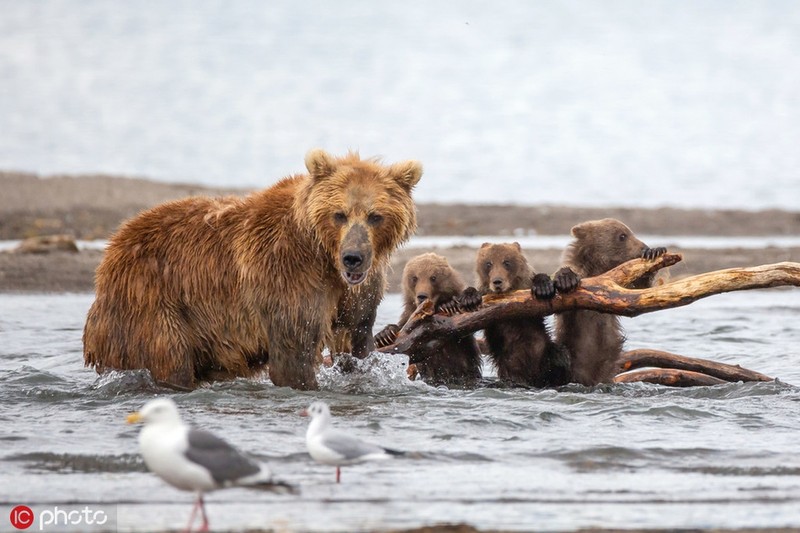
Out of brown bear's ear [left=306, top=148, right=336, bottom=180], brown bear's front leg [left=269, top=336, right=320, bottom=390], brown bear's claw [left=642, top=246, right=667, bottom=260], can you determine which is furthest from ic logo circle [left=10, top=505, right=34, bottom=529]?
brown bear's claw [left=642, top=246, right=667, bottom=260]

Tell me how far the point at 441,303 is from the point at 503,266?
693 millimetres

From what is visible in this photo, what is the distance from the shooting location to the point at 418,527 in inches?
239

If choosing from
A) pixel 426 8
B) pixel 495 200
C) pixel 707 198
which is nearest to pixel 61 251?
pixel 495 200

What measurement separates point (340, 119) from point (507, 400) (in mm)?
35147

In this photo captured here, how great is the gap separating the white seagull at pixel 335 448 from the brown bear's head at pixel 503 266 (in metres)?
3.19

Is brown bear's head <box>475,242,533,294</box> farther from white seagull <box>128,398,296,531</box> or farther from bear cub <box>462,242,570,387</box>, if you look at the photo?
white seagull <box>128,398,296,531</box>

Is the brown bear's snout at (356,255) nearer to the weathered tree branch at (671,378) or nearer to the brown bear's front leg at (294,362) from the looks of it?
the brown bear's front leg at (294,362)

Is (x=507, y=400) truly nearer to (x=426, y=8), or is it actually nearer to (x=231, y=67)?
(x=231, y=67)

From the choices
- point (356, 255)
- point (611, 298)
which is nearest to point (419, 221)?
point (611, 298)

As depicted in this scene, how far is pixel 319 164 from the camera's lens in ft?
28.0

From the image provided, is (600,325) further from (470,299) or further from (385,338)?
(385,338)

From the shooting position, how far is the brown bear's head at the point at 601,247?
33.1ft

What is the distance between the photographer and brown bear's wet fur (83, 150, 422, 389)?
28.1 feet

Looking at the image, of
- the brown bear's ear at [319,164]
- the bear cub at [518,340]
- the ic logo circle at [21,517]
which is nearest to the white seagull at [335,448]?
the ic logo circle at [21,517]
